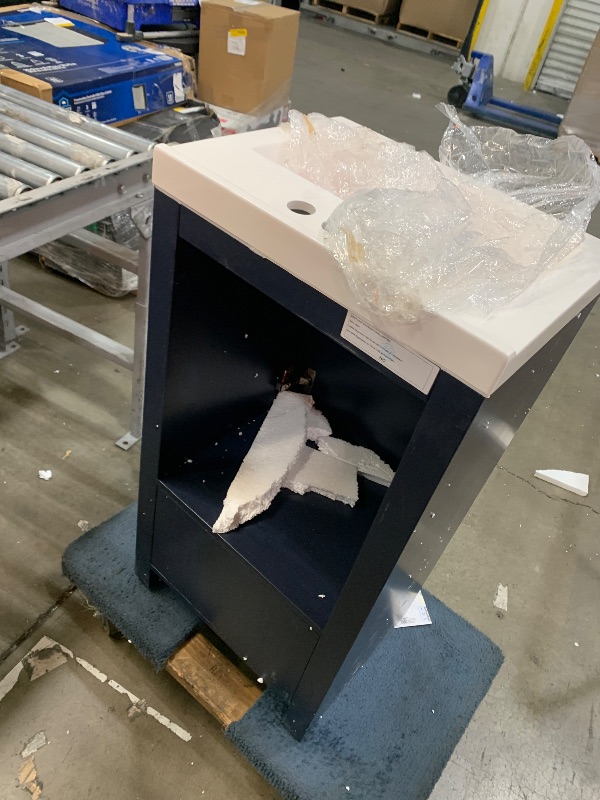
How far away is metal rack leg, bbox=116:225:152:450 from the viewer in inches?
50.1

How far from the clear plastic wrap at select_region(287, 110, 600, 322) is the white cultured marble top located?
0.06ft

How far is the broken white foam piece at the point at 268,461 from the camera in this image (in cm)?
89

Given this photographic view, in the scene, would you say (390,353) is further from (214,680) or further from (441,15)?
(441,15)

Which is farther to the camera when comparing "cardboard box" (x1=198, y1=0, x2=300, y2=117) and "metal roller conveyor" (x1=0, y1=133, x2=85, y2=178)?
"cardboard box" (x1=198, y1=0, x2=300, y2=117)

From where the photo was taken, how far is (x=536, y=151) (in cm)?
88

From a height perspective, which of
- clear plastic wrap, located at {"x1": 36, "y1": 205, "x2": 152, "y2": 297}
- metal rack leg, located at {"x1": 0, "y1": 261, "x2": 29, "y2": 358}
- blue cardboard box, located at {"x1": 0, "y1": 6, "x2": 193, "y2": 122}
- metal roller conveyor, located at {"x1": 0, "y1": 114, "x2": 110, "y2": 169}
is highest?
metal roller conveyor, located at {"x1": 0, "y1": 114, "x2": 110, "y2": 169}

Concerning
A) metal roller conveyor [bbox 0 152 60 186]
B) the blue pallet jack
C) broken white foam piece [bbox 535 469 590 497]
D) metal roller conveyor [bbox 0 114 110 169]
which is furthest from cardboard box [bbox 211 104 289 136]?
the blue pallet jack

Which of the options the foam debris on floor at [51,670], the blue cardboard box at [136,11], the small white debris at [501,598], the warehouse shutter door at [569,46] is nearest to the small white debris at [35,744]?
the foam debris on floor at [51,670]

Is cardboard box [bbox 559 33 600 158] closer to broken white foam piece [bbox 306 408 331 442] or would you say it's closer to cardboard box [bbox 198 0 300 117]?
cardboard box [bbox 198 0 300 117]

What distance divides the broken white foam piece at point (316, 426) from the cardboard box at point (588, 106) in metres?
3.70

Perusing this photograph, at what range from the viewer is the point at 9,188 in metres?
0.88

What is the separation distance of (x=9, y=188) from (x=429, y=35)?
5878 mm

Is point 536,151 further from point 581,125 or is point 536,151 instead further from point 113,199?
point 581,125

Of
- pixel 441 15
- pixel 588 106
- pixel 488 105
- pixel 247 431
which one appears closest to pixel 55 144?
pixel 247 431
